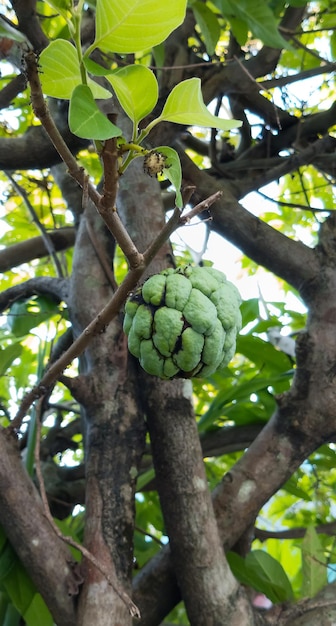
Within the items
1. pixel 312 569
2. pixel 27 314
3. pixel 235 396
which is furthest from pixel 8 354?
pixel 312 569

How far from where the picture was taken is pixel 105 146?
0.71 meters

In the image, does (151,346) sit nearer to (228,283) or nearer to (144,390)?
(228,283)

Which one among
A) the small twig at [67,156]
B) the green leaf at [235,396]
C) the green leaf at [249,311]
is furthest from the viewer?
the green leaf at [249,311]

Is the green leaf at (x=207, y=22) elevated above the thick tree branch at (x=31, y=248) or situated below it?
above

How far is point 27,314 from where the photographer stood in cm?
183

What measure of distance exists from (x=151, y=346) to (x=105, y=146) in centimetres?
43

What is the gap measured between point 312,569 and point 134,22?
4.12 ft

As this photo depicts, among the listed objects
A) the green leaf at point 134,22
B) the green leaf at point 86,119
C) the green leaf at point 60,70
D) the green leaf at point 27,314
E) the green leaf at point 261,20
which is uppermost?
the green leaf at point 261,20

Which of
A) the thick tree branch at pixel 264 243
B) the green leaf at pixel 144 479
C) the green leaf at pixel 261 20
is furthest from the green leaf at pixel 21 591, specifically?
the green leaf at pixel 261 20

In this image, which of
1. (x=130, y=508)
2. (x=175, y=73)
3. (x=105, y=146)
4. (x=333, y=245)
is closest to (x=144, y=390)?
(x=130, y=508)

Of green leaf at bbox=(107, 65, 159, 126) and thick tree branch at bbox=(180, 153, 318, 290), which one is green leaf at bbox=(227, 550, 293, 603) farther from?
green leaf at bbox=(107, 65, 159, 126)

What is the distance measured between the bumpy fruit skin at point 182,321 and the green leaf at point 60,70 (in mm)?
372

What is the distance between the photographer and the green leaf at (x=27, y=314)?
1831mm

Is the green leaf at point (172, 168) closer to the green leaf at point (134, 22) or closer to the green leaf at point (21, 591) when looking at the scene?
the green leaf at point (134, 22)
